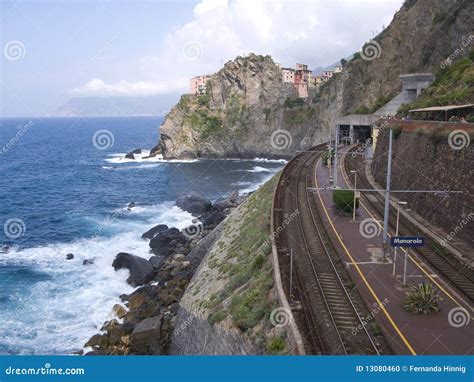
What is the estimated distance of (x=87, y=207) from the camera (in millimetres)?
64625

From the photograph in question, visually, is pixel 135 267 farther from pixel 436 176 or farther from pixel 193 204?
pixel 436 176

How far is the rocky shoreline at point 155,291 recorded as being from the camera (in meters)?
25.3

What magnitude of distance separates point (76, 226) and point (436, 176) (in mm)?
41056

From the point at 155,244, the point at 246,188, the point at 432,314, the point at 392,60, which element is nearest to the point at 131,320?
the point at 155,244

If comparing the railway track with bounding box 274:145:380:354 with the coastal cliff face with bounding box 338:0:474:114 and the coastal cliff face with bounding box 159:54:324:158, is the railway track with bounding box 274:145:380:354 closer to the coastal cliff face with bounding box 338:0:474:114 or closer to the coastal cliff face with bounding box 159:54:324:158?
the coastal cliff face with bounding box 338:0:474:114

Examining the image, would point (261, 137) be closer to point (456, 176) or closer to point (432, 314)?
point (456, 176)

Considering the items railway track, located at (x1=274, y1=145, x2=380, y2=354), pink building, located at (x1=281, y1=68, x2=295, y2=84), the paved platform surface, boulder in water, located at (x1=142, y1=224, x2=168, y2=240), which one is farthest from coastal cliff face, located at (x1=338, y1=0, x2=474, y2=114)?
pink building, located at (x1=281, y1=68, x2=295, y2=84)

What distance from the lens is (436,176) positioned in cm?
2805

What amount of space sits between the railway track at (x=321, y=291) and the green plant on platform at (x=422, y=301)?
176 centimetres

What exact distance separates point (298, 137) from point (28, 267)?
84117mm

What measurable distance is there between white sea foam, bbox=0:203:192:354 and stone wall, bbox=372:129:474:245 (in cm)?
2215

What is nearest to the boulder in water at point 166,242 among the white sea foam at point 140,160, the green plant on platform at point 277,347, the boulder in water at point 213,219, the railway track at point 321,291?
the boulder in water at point 213,219

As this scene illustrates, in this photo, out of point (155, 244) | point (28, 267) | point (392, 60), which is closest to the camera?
point (28, 267)

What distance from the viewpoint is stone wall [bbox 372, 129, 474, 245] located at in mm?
23906
